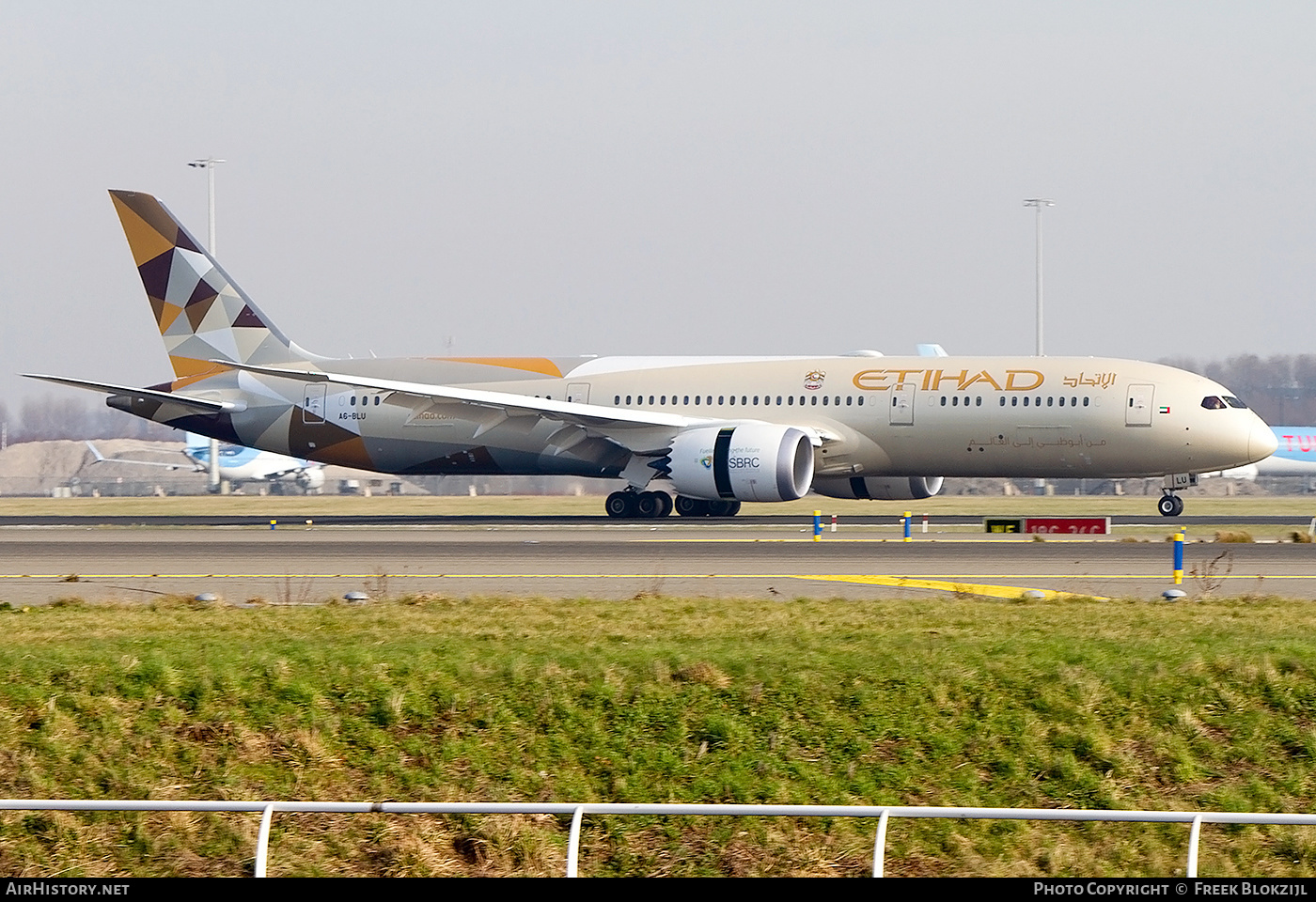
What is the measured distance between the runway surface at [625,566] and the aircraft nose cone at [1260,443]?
27.4 feet

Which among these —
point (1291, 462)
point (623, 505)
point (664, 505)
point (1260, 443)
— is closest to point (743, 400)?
point (664, 505)

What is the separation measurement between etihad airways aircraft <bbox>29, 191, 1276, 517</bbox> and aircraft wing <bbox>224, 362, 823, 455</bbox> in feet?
0.21

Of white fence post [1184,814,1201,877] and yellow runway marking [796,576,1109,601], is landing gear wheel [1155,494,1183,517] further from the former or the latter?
white fence post [1184,814,1201,877]

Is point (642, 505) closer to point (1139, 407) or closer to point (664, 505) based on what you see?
point (664, 505)

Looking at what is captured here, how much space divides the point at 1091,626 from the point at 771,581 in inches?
274

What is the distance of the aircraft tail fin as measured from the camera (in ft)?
148

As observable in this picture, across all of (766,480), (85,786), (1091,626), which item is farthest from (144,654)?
(766,480)

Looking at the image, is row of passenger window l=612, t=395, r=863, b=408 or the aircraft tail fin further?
the aircraft tail fin

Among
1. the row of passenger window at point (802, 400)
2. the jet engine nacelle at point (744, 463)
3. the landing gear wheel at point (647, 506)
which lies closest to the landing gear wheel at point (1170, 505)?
the row of passenger window at point (802, 400)

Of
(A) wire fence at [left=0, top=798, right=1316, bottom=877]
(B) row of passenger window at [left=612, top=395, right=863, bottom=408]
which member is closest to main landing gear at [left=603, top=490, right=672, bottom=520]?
(B) row of passenger window at [left=612, top=395, right=863, bottom=408]

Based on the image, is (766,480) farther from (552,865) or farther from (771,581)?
(552,865)
